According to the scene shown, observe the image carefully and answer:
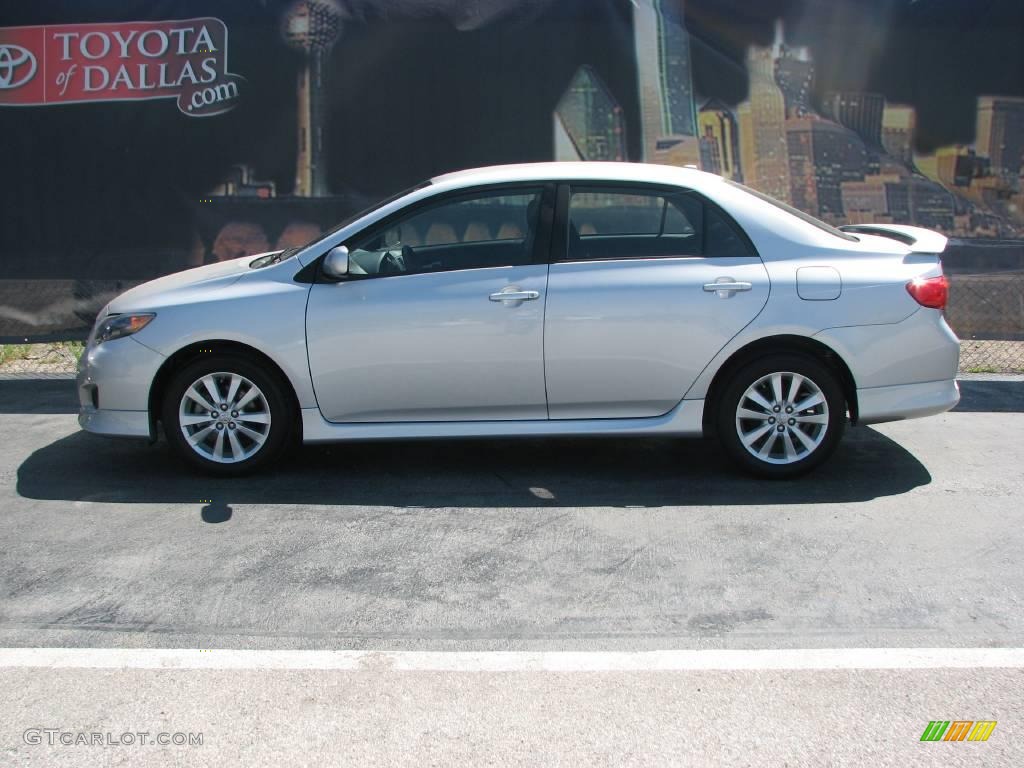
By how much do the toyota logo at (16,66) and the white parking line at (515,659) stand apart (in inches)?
275

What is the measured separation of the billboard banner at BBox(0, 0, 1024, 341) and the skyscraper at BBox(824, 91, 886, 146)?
2cm

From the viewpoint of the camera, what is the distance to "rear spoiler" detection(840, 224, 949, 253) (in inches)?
233

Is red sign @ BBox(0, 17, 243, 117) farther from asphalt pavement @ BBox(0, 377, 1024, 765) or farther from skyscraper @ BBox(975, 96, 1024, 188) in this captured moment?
skyscraper @ BBox(975, 96, 1024, 188)

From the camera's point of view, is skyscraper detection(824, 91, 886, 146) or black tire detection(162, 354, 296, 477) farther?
skyscraper detection(824, 91, 886, 146)

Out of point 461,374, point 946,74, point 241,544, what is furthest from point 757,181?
point 241,544

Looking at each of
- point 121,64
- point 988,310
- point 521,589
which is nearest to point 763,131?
point 988,310

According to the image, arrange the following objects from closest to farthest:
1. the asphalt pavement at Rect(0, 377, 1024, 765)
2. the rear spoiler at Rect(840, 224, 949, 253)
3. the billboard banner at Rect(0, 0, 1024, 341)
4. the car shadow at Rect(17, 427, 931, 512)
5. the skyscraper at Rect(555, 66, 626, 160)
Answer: the asphalt pavement at Rect(0, 377, 1024, 765)
the car shadow at Rect(17, 427, 931, 512)
the rear spoiler at Rect(840, 224, 949, 253)
the billboard banner at Rect(0, 0, 1024, 341)
the skyscraper at Rect(555, 66, 626, 160)

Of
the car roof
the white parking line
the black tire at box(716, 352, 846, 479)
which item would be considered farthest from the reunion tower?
the white parking line

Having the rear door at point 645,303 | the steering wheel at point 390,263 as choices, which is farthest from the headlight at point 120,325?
the rear door at point 645,303

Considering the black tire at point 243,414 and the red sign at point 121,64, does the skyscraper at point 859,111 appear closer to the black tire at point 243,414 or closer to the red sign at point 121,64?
the red sign at point 121,64

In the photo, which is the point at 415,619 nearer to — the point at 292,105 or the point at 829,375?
the point at 829,375

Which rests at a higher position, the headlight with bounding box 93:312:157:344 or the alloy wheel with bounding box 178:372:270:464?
the headlight with bounding box 93:312:157:344

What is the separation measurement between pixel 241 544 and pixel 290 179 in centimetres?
536

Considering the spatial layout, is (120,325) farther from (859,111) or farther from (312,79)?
(859,111)
